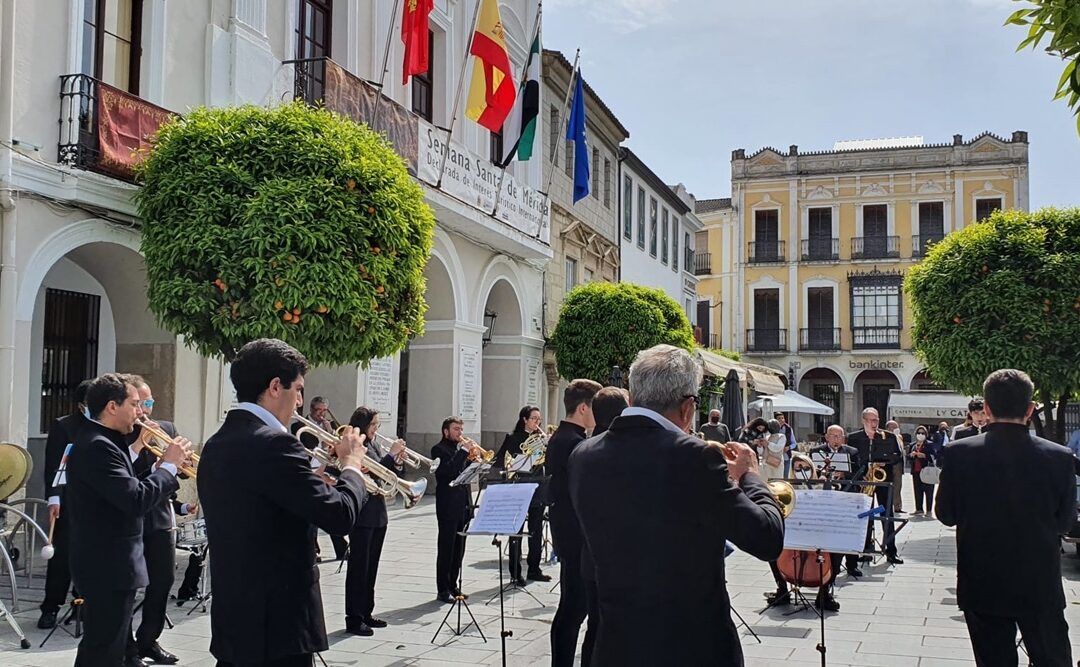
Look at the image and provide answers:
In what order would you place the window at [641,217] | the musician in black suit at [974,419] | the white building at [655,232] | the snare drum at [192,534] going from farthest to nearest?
the window at [641,217], the white building at [655,232], the musician in black suit at [974,419], the snare drum at [192,534]

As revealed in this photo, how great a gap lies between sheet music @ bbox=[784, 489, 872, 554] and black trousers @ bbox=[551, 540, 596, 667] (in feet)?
4.02

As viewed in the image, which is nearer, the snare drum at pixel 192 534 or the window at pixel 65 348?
the snare drum at pixel 192 534

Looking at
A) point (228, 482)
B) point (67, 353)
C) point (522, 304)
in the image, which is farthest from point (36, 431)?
point (522, 304)

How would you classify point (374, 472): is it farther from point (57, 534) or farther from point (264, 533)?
point (57, 534)

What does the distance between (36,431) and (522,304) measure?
39.2 ft

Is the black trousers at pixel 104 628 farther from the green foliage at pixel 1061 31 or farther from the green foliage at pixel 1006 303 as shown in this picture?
the green foliage at pixel 1006 303

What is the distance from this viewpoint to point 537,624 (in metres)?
8.48

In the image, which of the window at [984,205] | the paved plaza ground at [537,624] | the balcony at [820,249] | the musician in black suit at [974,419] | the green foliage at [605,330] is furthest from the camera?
the balcony at [820,249]

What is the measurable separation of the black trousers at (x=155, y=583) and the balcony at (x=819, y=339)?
136 ft

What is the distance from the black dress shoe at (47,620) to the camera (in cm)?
779

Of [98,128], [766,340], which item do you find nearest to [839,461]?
[98,128]

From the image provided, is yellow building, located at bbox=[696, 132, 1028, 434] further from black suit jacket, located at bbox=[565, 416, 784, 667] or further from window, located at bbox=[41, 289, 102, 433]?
black suit jacket, located at bbox=[565, 416, 784, 667]

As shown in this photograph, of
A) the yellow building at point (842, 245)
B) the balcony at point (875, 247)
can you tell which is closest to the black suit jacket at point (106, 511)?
the yellow building at point (842, 245)

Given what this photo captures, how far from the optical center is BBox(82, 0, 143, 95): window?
38.9 ft
